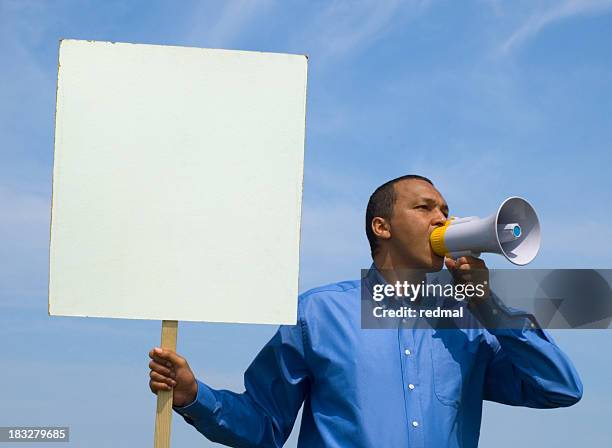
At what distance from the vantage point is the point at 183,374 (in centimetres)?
400

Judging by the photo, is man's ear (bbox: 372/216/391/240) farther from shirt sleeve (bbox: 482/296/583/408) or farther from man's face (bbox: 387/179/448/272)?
shirt sleeve (bbox: 482/296/583/408)

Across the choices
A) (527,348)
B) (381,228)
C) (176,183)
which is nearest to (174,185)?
(176,183)

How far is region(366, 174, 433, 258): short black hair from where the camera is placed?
186 inches

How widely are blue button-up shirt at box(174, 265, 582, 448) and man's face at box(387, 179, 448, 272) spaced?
21 cm

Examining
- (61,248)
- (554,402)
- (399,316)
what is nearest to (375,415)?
(399,316)

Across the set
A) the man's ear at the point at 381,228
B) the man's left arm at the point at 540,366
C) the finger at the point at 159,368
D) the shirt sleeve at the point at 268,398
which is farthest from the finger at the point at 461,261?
the finger at the point at 159,368

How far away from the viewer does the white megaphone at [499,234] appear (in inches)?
166

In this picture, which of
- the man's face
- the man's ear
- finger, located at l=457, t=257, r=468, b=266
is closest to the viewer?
finger, located at l=457, t=257, r=468, b=266

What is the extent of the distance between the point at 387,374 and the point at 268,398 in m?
0.63

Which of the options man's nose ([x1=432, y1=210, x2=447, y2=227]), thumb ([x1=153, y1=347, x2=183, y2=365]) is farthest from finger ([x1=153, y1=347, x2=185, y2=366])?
man's nose ([x1=432, y1=210, x2=447, y2=227])

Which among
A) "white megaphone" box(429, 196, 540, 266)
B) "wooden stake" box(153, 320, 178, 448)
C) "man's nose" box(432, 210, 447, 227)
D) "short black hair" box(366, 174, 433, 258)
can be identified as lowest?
"wooden stake" box(153, 320, 178, 448)

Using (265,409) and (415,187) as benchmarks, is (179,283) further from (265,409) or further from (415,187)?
(415,187)

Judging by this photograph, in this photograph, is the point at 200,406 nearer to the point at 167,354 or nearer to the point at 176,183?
the point at 167,354

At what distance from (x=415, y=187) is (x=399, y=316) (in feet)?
2.14
